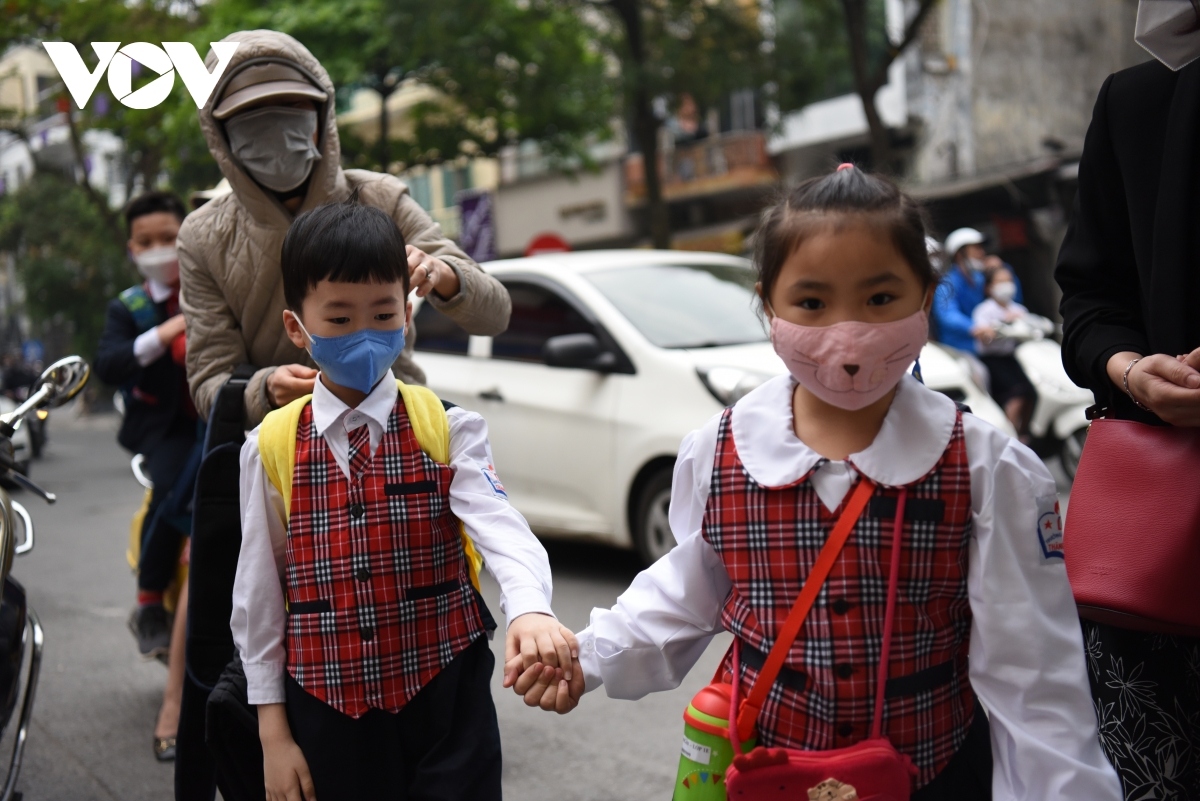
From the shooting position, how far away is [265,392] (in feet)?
9.32

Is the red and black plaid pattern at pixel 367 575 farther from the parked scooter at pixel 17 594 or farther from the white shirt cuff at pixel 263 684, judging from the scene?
the parked scooter at pixel 17 594

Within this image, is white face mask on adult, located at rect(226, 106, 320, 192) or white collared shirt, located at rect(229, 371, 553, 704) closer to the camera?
white collared shirt, located at rect(229, 371, 553, 704)

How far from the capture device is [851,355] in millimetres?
1821

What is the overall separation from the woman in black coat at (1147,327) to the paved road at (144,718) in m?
2.00

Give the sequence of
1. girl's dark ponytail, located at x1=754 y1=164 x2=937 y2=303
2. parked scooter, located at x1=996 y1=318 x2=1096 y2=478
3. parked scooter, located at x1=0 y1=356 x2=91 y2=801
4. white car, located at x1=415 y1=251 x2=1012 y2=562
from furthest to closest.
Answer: parked scooter, located at x1=996 y1=318 x2=1096 y2=478 < white car, located at x1=415 y1=251 x2=1012 y2=562 < parked scooter, located at x1=0 y1=356 x2=91 y2=801 < girl's dark ponytail, located at x1=754 y1=164 x2=937 y2=303

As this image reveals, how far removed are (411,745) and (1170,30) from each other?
5.72 ft

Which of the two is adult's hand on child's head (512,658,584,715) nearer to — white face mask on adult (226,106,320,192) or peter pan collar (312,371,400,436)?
peter pan collar (312,371,400,436)

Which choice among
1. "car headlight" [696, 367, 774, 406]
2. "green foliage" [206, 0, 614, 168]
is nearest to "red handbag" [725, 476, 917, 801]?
"car headlight" [696, 367, 774, 406]

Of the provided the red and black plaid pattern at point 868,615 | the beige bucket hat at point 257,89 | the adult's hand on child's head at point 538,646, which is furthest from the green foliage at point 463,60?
the red and black plaid pattern at point 868,615

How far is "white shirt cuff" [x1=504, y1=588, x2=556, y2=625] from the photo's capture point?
2.14 metres

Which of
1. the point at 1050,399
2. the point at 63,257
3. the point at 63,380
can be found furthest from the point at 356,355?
the point at 63,257

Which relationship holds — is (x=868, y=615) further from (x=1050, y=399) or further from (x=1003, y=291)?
(x=1003, y=291)

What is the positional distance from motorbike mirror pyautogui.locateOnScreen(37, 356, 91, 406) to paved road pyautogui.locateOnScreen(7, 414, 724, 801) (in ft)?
4.15

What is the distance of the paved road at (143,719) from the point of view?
4.04 metres
